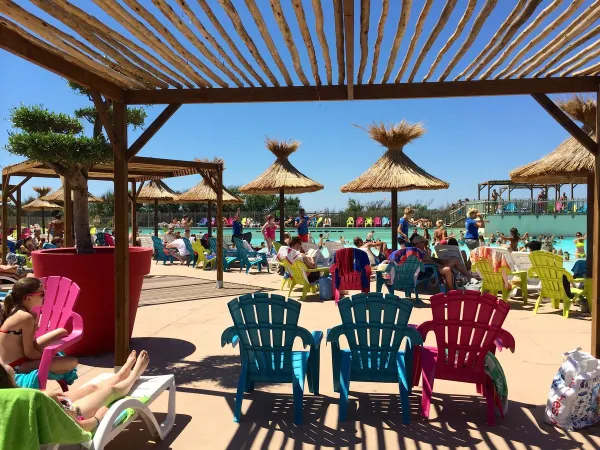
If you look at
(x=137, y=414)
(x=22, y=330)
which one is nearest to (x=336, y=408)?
(x=137, y=414)

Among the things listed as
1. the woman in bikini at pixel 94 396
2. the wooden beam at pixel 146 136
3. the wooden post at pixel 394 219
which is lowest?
the woman in bikini at pixel 94 396

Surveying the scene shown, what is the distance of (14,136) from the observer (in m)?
4.46

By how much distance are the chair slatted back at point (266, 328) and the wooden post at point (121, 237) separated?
1.50m

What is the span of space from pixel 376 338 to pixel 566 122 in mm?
2496

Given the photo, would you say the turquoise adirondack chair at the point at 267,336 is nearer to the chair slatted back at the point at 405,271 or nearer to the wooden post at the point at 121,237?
the wooden post at the point at 121,237

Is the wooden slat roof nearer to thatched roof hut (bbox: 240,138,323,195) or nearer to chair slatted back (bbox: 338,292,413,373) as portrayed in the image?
chair slatted back (bbox: 338,292,413,373)

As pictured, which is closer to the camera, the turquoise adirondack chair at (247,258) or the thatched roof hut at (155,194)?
the turquoise adirondack chair at (247,258)

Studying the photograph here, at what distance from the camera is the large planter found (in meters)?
4.40

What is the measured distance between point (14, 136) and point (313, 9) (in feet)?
10.8

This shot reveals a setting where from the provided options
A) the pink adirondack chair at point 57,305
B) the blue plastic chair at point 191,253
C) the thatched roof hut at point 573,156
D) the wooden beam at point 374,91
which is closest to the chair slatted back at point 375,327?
the wooden beam at point 374,91

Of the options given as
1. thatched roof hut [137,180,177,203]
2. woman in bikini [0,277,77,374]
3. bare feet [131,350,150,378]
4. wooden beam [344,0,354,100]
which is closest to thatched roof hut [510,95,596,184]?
wooden beam [344,0,354,100]

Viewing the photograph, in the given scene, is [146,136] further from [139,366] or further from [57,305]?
[139,366]

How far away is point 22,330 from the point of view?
2930 mm

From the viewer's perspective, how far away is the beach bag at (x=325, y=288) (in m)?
7.80
